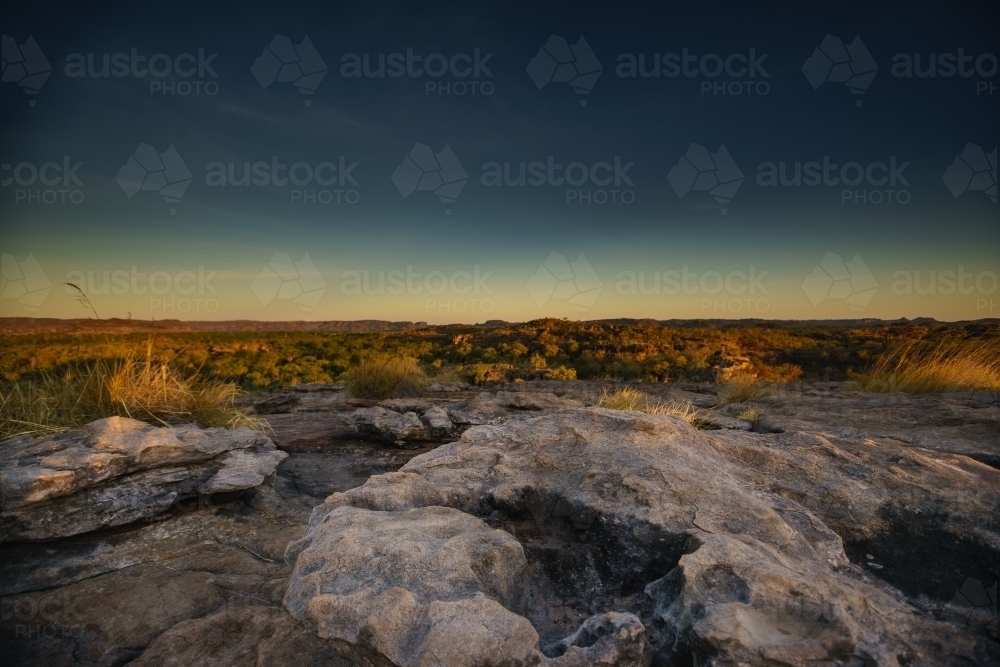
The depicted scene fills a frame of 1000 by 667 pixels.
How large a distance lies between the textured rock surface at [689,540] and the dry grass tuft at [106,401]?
3469 mm

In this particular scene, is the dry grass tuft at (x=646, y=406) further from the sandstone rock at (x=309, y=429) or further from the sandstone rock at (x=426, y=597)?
the sandstone rock at (x=426, y=597)

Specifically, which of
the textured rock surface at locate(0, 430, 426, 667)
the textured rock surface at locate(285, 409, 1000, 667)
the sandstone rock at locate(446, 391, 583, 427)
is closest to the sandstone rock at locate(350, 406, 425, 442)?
the sandstone rock at locate(446, 391, 583, 427)

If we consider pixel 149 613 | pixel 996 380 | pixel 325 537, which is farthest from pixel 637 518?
pixel 996 380

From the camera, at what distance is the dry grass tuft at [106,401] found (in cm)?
454

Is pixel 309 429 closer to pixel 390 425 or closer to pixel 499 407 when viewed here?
pixel 390 425

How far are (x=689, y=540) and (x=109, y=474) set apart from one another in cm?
395

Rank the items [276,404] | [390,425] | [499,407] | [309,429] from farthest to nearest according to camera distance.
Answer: [276,404]
[499,407]
[309,429]
[390,425]

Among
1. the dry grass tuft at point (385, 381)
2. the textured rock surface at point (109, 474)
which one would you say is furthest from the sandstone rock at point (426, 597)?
the dry grass tuft at point (385, 381)

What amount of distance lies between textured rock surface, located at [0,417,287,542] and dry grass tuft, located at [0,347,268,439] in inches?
23.0

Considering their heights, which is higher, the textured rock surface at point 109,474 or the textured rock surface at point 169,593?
the textured rock surface at point 109,474

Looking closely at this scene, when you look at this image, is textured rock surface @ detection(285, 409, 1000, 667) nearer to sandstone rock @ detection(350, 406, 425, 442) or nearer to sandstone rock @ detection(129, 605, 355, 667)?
Result: sandstone rock @ detection(129, 605, 355, 667)

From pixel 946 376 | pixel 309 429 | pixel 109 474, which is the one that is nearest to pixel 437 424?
pixel 309 429

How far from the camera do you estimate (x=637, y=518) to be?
225 cm

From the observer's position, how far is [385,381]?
10203mm
